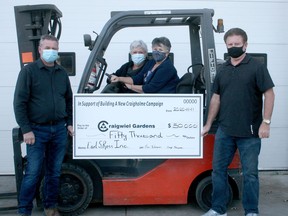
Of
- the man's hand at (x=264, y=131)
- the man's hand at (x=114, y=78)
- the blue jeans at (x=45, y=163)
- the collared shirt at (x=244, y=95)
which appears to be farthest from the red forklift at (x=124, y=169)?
the man's hand at (x=264, y=131)

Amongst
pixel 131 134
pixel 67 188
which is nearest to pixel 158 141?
pixel 131 134

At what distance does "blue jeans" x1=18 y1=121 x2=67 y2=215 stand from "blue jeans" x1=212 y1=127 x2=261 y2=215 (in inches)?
62.5

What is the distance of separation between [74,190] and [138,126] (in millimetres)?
1006

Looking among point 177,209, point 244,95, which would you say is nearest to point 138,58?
point 244,95

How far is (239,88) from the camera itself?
14.4 feet

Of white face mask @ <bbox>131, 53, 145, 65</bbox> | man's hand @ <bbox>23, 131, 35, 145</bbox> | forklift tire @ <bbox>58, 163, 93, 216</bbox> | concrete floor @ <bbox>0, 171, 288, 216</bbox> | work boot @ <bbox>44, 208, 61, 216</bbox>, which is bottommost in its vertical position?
concrete floor @ <bbox>0, 171, 288, 216</bbox>

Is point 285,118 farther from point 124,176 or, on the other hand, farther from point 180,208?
point 124,176

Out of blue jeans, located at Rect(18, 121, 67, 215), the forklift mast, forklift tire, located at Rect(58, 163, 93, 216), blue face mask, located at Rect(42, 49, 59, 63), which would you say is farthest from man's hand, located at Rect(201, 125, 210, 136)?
the forklift mast

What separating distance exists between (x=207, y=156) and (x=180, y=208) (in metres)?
0.78

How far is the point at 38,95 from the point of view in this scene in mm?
4449

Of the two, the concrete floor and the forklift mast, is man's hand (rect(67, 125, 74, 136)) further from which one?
the concrete floor

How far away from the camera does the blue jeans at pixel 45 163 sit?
4.50m

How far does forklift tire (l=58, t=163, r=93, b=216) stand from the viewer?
491 cm

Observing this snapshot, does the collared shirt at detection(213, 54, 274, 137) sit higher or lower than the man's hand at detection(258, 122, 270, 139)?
higher
